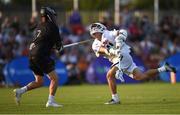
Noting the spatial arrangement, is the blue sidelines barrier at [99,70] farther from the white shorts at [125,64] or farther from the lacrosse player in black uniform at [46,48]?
the lacrosse player in black uniform at [46,48]

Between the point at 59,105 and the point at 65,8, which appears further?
the point at 65,8

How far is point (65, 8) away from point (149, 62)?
7.39 metres

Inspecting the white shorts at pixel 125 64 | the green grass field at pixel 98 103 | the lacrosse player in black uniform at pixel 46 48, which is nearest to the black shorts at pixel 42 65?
the lacrosse player in black uniform at pixel 46 48

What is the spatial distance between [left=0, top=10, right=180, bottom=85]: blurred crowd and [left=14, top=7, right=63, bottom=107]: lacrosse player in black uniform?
11.2 m

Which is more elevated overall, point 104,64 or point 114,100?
point 114,100

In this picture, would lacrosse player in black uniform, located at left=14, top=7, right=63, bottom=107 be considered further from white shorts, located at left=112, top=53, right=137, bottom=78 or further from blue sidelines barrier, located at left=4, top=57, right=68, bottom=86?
blue sidelines barrier, located at left=4, top=57, right=68, bottom=86

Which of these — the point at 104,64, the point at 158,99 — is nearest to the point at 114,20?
the point at 104,64

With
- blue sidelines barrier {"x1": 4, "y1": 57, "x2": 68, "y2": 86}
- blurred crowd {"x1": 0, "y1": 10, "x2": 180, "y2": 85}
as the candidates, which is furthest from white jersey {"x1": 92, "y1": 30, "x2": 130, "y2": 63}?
blurred crowd {"x1": 0, "y1": 10, "x2": 180, "y2": 85}

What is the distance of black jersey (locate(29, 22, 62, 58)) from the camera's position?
17391mm

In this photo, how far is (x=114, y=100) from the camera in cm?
1784

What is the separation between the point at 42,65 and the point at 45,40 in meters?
0.63

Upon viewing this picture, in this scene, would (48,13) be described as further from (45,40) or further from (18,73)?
(18,73)

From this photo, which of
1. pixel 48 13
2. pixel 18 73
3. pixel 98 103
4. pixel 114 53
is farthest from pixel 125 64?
pixel 18 73

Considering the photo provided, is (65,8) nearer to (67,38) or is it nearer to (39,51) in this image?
(67,38)
